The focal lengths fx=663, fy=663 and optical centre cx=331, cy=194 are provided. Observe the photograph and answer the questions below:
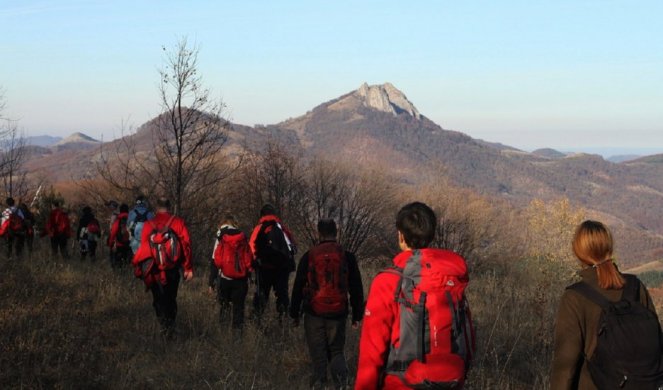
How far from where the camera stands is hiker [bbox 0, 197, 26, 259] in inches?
547

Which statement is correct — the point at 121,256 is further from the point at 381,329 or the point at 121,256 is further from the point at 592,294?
the point at 592,294

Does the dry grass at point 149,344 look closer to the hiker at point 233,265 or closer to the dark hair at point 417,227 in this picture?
the hiker at point 233,265

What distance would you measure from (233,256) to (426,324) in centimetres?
514

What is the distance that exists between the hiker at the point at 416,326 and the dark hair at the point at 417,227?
0.13m

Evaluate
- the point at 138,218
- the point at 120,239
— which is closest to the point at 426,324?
the point at 138,218

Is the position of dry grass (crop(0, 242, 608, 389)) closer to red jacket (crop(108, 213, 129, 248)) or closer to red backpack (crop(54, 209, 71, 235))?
red jacket (crop(108, 213, 129, 248))

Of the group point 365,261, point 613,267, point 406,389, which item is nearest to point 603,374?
point 613,267

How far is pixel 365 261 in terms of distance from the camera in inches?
1214

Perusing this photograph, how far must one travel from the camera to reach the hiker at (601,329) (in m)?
3.26

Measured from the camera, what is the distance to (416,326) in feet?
9.95

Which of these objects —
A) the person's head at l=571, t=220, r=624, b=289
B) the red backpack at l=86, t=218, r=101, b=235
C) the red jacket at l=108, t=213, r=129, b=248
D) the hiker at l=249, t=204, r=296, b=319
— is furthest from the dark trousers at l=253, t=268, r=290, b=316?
the red backpack at l=86, t=218, r=101, b=235

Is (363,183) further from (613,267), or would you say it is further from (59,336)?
(613,267)

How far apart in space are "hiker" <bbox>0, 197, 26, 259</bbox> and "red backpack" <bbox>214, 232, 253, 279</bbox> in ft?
25.5

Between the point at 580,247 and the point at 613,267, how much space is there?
0.64 feet
